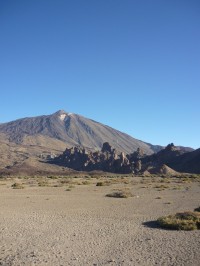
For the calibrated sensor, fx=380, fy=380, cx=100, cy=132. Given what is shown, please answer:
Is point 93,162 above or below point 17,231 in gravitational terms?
above

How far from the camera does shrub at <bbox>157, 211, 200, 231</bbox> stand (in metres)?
14.8

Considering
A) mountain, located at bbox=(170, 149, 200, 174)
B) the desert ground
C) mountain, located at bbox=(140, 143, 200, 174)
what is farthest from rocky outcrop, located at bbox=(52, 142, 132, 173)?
the desert ground

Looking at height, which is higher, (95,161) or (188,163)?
(95,161)

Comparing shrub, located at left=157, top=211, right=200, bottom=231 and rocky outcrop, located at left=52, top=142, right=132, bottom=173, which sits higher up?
rocky outcrop, located at left=52, top=142, right=132, bottom=173

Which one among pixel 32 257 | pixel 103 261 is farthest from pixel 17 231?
pixel 103 261

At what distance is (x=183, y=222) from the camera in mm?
15148

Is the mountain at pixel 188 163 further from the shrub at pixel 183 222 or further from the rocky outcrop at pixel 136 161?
the shrub at pixel 183 222

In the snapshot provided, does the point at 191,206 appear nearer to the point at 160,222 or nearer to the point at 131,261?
the point at 160,222

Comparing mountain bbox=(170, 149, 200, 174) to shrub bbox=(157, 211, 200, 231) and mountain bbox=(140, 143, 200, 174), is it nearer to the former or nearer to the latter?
mountain bbox=(140, 143, 200, 174)

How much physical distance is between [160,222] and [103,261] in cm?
575

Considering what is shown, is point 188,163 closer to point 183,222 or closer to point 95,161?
point 95,161

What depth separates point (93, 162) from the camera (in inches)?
4961

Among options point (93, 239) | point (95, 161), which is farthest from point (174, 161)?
point (93, 239)

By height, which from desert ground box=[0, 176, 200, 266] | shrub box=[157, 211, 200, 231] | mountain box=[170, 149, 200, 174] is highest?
mountain box=[170, 149, 200, 174]
